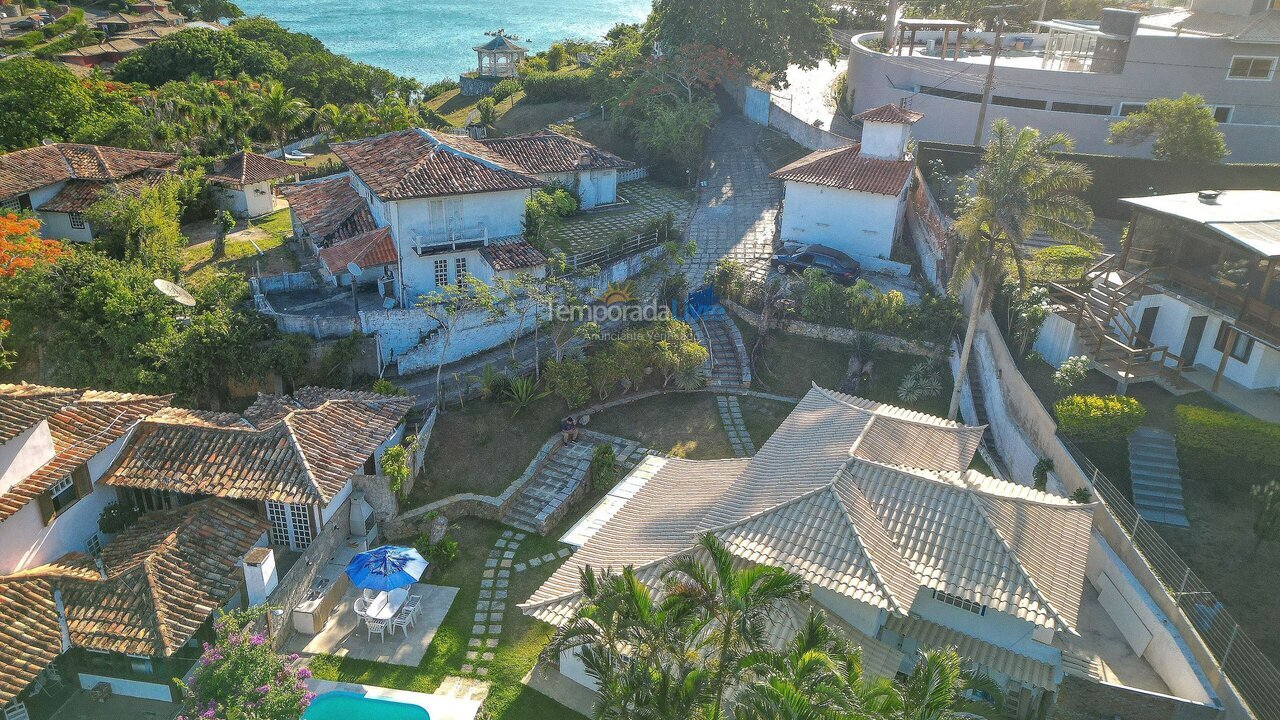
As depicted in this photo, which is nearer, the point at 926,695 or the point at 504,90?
the point at 926,695

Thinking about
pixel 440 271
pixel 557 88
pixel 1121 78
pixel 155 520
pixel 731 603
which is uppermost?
pixel 1121 78

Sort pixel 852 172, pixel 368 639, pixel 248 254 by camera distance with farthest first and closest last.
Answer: pixel 248 254
pixel 852 172
pixel 368 639

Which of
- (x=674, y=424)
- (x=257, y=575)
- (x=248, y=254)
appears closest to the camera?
(x=257, y=575)

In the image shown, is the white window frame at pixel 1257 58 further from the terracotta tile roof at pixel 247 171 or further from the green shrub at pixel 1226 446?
the terracotta tile roof at pixel 247 171

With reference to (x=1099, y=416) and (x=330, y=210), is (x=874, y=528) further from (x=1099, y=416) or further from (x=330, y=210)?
(x=330, y=210)

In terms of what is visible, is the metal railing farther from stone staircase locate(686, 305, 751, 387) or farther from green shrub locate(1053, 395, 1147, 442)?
stone staircase locate(686, 305, 751, 387)

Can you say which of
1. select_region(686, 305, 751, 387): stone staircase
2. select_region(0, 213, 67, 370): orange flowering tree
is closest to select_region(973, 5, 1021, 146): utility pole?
select_region(686, 305, 751, 387): stone staircase

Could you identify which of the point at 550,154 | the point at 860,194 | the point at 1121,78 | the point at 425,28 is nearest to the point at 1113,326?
the point at 860,194
